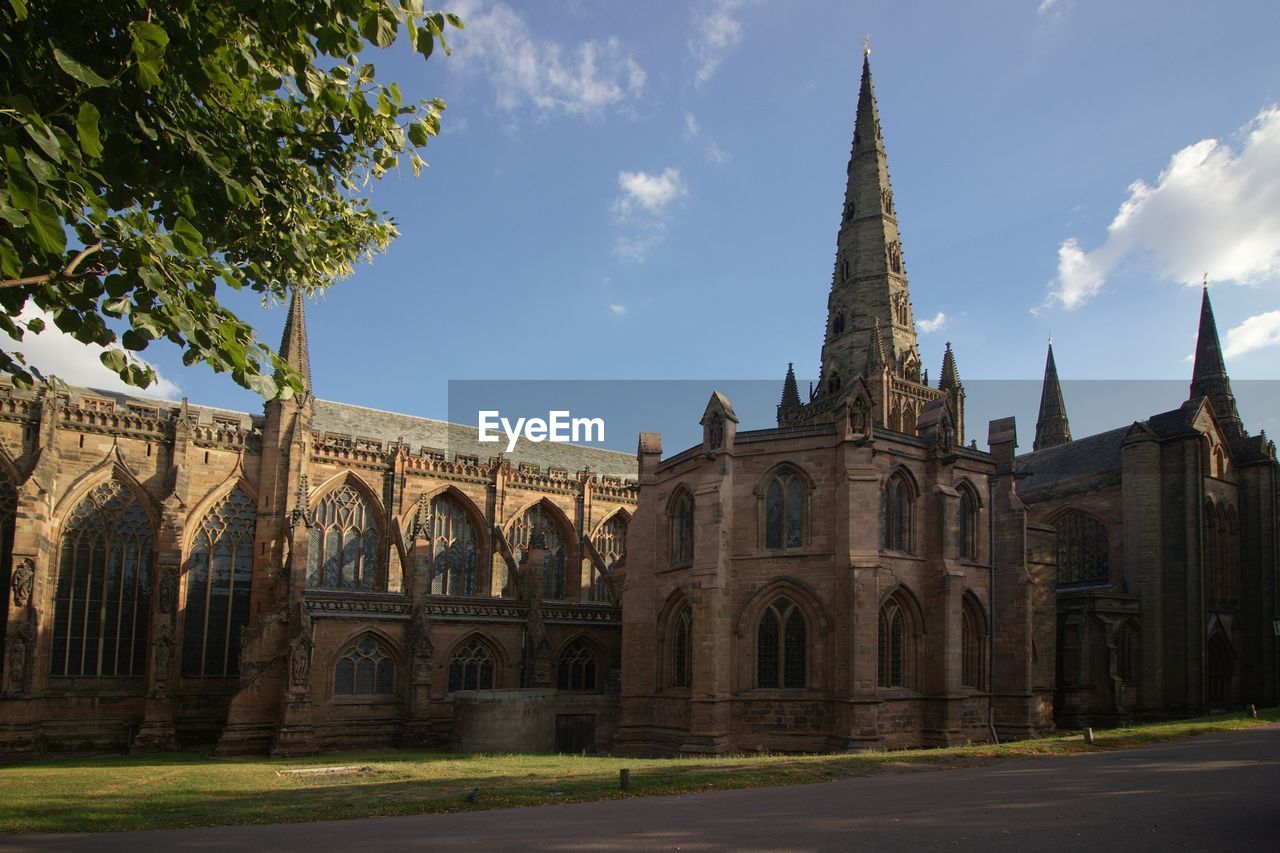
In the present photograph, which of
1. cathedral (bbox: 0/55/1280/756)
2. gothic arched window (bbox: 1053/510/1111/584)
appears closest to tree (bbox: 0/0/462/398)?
cathedral (bbox: 0/55/1280/756)

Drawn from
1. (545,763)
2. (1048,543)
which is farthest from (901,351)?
(545,763)

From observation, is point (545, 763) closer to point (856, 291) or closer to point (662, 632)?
point (662, 632)

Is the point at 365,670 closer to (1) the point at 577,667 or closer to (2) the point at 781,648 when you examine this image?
(1) the point at 577,667

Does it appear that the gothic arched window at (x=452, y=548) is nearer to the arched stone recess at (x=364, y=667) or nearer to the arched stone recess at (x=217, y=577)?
the arched stone recess at (x=217, y=577)

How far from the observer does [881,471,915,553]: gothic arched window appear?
26.4 metres

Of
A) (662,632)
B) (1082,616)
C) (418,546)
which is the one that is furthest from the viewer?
(1082,616)

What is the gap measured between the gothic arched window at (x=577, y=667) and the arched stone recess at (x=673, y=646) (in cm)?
685

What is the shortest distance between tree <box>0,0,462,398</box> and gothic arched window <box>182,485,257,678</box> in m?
23.8

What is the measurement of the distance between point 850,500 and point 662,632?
7.15 meters

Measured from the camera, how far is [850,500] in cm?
2480

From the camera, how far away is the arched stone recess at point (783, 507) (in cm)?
2594

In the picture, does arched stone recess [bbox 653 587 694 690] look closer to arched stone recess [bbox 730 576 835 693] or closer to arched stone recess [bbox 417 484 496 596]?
arched stone recess [bbox 730 576 835 693]

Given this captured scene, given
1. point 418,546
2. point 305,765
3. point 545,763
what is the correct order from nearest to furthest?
point 545,763, point 305,765, point 418,546

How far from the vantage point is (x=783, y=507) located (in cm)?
2627
